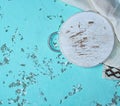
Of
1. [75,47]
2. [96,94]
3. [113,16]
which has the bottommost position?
[96,94]

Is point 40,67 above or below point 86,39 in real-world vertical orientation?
below

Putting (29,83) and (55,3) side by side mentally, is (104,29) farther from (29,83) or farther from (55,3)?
(29,83)

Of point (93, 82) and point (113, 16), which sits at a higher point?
point (113, 16)

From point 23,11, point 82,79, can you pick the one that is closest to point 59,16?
point 23,11
